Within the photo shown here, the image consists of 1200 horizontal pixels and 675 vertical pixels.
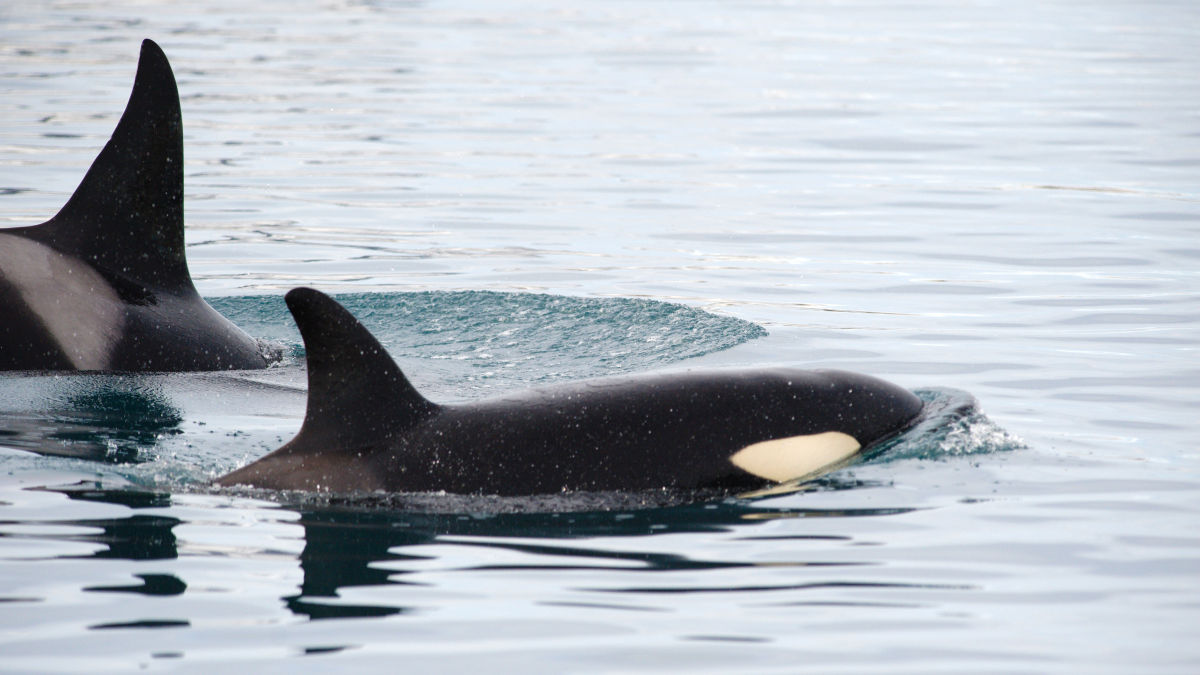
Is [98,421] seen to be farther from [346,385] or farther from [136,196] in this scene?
[346,385]

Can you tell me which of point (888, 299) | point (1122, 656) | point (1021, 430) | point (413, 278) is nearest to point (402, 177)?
point (413, 278)

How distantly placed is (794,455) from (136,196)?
4.95 m

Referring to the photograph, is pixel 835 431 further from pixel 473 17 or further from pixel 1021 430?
pixel 473 17

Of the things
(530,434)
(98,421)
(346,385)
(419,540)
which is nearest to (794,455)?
(530,434)

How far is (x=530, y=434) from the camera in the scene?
717cm

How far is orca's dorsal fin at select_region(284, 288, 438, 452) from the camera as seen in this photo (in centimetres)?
681

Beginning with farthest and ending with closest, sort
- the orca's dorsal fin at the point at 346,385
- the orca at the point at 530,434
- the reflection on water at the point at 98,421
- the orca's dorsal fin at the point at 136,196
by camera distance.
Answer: the orca's dorsal fin at the point at 136,196 → the reflection on water at the point at 98,421 → the orca at the point at 530,434 → the orca's dorsal fin at the point at 346,385

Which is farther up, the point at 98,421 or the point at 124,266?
the point at 124,266

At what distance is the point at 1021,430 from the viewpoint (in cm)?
890

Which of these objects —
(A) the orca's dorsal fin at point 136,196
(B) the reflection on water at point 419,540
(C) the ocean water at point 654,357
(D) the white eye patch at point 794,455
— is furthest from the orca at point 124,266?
(D) the white eye patch at point 794,455

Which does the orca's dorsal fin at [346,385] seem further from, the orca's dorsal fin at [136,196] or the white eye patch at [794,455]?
the orca's dorsal fin at [136,196]

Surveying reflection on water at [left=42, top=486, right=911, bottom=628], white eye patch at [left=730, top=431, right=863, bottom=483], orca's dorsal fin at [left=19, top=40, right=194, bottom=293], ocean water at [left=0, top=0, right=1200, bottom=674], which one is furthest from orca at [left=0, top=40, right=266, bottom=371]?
white eye patch at [left=730, top=431, right=863, bottom=483]

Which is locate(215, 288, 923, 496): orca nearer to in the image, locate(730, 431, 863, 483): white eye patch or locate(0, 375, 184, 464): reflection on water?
locate(730, 431, 863, 483): white eye patch

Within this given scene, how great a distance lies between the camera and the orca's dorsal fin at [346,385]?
681 cm
